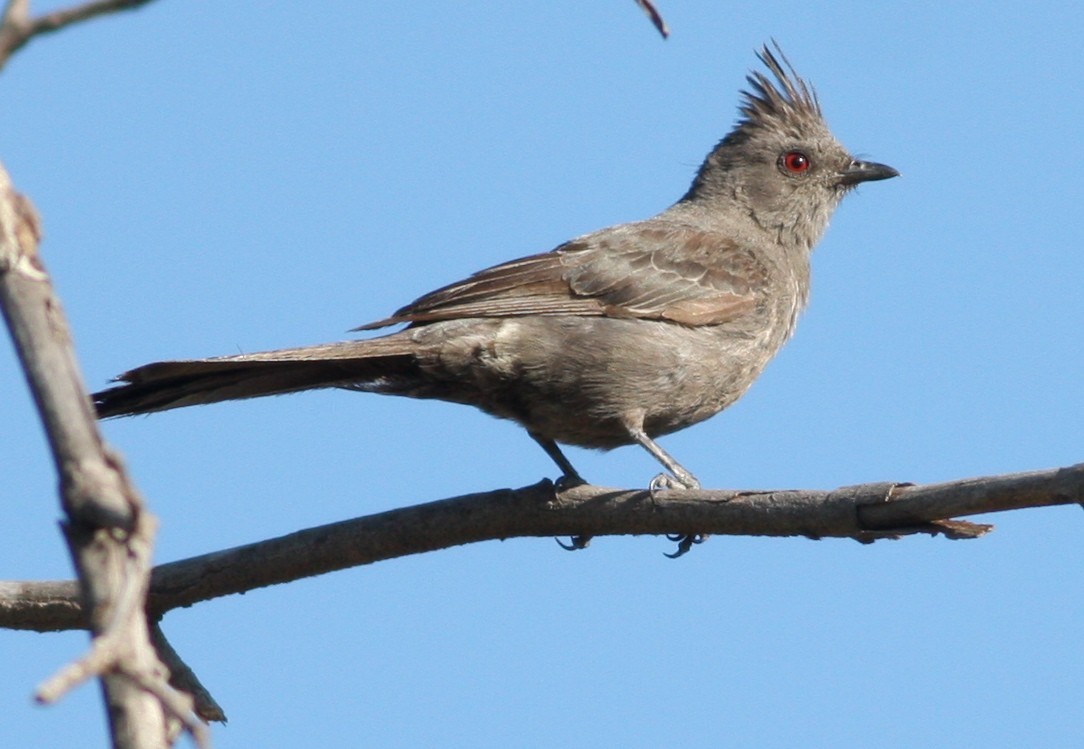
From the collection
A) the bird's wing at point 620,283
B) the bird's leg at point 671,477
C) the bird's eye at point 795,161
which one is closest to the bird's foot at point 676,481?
the bird's leg at point 671,477

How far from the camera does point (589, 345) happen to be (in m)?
7.82

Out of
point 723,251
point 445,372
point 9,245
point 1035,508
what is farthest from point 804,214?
point 9,245

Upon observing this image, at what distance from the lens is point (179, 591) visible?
5754 mm

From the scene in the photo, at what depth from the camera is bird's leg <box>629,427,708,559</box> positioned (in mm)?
7195

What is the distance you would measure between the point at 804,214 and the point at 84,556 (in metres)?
8.52

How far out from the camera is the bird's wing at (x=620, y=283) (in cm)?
787

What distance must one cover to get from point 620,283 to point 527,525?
8.32ft

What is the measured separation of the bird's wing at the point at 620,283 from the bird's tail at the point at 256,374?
245 mm

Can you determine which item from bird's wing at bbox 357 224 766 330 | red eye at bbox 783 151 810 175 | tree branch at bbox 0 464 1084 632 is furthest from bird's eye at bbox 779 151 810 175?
tree branch at bbox 0 464 1084 632

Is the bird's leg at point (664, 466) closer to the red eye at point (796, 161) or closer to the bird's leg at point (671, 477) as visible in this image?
the bird's leg at point (671, 477)

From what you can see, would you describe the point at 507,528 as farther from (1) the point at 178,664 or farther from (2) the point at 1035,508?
(2) the point at 1035,508

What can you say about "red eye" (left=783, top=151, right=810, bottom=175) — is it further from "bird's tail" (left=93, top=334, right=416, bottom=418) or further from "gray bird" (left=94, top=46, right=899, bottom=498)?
"bird's tail" (left=93, top=334, right=416, bottom=418)

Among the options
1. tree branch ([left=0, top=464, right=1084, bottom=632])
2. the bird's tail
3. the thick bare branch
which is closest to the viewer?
the thick bare branch

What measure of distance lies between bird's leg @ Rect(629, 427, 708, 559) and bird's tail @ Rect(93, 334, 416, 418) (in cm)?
132
